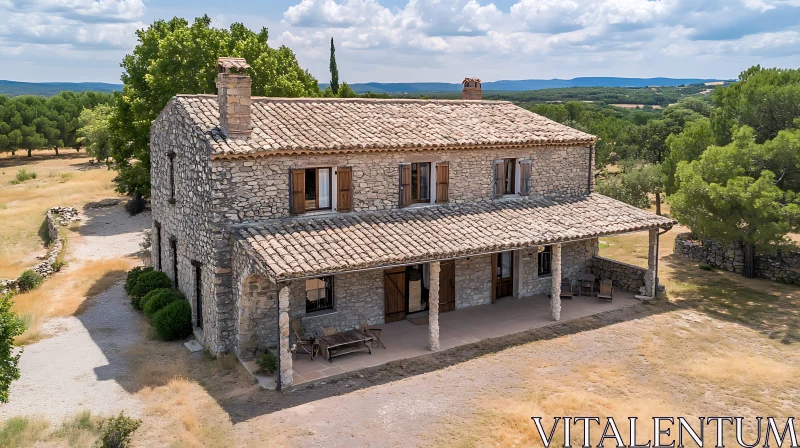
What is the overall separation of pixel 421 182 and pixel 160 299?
28.6 feet

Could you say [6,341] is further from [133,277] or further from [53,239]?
[53,239]

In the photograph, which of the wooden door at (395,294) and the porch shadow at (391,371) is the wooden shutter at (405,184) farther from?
the porch shadow at (391,371)

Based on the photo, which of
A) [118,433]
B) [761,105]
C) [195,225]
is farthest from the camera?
[761,105]

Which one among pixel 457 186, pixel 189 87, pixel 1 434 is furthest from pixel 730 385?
pixel 189 87

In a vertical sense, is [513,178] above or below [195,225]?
above

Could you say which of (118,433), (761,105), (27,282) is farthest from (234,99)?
(761,105)

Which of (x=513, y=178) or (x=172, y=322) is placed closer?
(x=172, y=322)

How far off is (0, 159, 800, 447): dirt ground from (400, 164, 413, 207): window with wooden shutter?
4.66m

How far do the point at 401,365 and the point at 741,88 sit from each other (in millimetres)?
23234

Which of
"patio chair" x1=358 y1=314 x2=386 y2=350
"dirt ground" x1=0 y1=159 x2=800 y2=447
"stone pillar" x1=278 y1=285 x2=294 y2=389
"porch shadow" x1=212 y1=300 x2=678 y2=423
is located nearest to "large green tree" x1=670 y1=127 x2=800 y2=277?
"dirt ground" x1=0 y1=159 x2=800 y2=447

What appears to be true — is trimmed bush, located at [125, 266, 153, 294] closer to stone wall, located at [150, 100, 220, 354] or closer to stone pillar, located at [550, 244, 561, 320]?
stone wall, located at [150, 100, 220, 354]

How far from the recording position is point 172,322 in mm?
17500

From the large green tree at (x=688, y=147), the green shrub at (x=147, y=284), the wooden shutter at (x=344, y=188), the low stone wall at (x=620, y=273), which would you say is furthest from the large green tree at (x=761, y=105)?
the green shrub at (x=147, y=284)

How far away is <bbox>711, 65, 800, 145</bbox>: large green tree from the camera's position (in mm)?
25891
